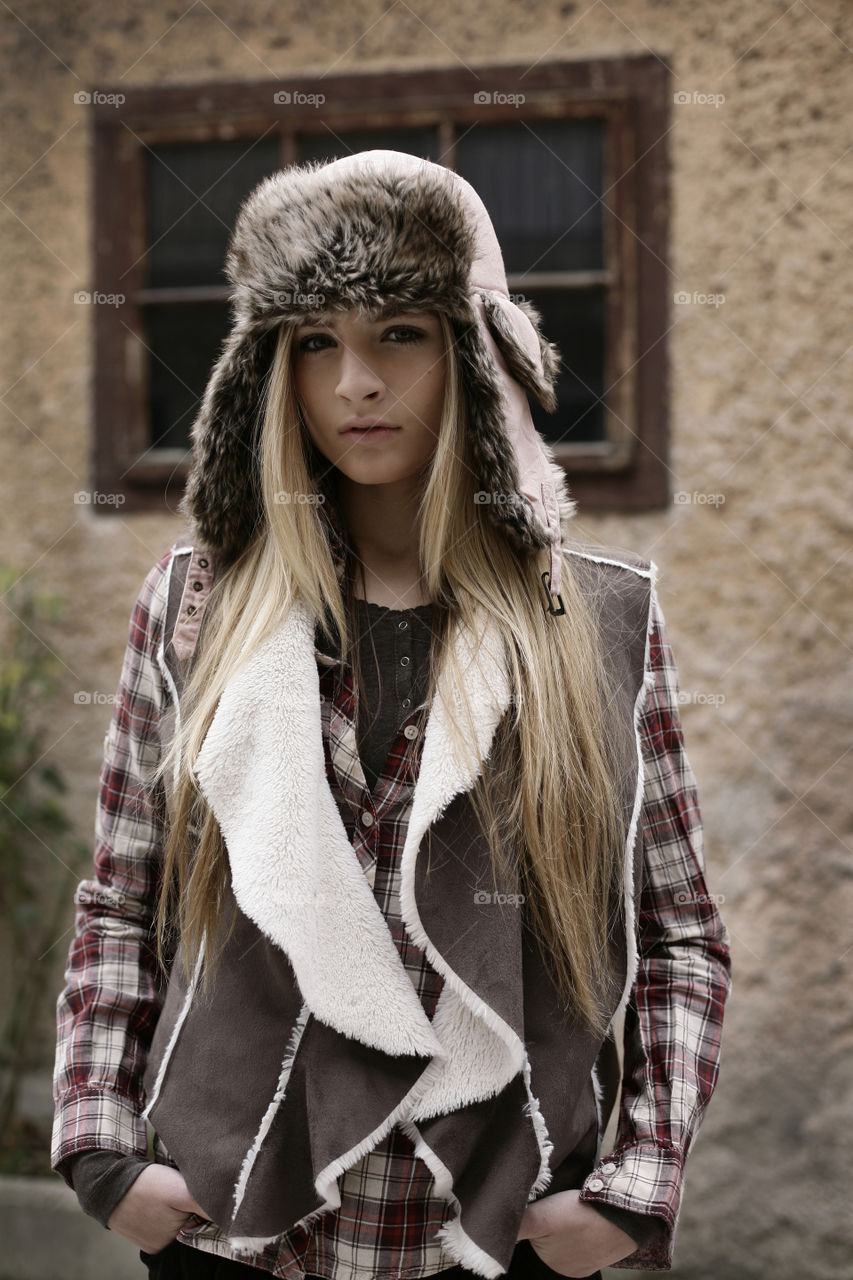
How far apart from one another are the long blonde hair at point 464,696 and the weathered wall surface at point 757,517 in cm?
161

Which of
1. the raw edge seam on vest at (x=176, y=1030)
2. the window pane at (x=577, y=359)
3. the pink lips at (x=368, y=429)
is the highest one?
the window pane at (x=577, y=359)

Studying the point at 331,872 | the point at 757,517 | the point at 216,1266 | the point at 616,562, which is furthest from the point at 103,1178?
the point at 757,517

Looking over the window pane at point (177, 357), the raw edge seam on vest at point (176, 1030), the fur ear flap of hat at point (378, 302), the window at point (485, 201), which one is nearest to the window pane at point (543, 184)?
the window at point (485, 201)

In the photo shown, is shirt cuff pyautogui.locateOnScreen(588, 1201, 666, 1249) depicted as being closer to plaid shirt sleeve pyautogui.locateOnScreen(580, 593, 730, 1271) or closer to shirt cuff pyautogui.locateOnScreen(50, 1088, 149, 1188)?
plaid shirt sleeve pyautogui.locateOnScreen(580, 593, 730, 1271)

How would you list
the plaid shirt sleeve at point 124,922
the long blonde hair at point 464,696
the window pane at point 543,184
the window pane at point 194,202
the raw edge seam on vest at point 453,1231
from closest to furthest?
the raw edge seam on vest at point 453,1231 < the long blonde hair at point 464,696 < the plaid shirt sleeve at point 124,922 < the window pane at point 543,184 < the window pane at point 194,202

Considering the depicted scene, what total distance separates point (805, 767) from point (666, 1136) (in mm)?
1760

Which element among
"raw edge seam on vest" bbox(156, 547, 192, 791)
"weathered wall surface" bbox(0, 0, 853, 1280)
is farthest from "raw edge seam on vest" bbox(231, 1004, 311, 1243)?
"weathered wall surface" bbox(0, 0, 853, 1280)

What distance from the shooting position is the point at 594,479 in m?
3.11

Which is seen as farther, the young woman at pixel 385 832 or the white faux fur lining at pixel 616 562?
the white faux fur lining at pixel 616 562

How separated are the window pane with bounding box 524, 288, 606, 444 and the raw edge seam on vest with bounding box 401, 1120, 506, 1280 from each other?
A: 2.20 meters

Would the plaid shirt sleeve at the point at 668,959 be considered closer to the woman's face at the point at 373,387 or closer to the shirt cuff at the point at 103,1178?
the woman's face at the point at 373,387

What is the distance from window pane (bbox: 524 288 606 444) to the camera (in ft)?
10.3

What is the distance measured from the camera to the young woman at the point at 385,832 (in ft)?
4.39

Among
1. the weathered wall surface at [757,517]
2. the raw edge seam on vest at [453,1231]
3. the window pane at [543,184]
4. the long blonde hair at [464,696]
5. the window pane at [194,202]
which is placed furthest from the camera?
the window pane at [194,202]
